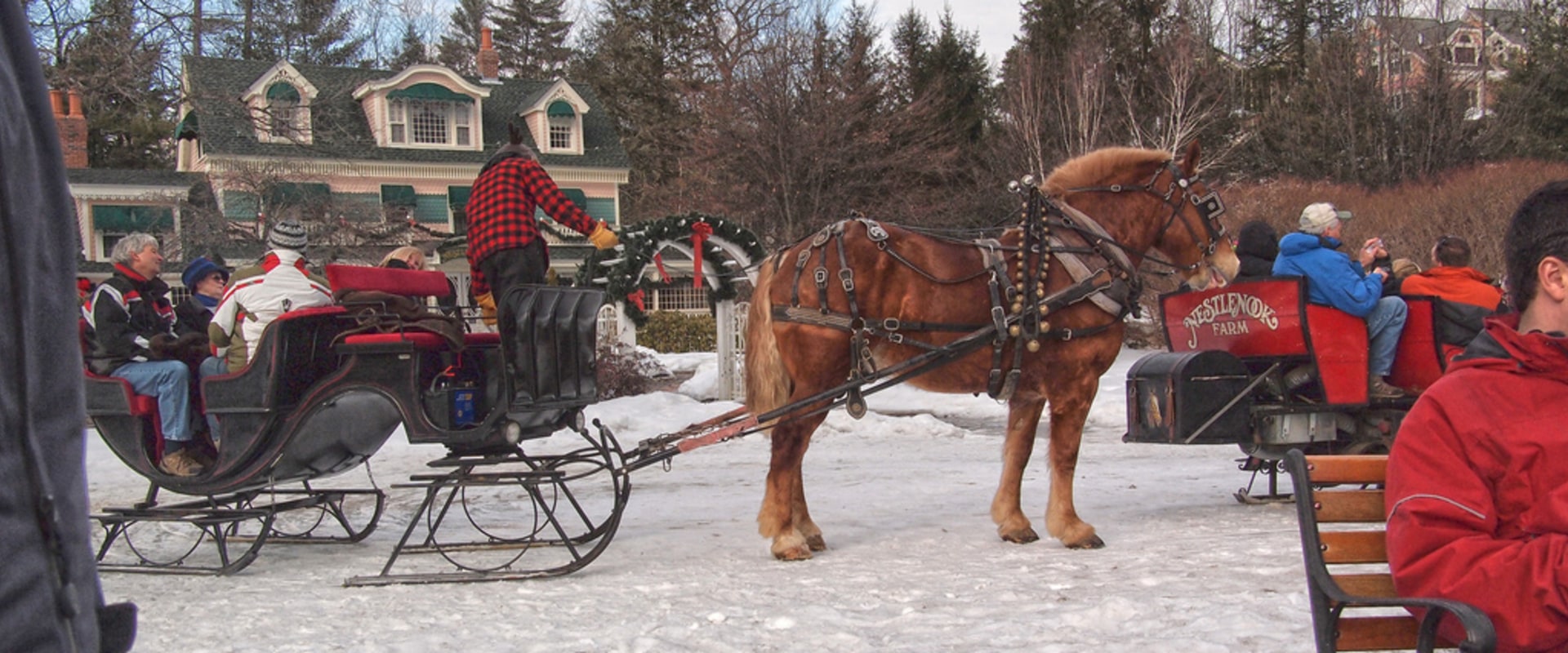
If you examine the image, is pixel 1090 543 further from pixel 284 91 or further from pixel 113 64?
pixel 284 91

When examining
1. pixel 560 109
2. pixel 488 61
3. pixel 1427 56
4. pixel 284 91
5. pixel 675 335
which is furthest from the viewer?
pixel 488 61

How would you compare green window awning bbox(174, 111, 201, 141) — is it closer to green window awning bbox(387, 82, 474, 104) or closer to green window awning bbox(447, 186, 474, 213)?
green window awning bbox(387, 82, 474, 104)

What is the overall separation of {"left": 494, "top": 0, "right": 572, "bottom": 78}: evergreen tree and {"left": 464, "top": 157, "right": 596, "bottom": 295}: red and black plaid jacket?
43.8 m

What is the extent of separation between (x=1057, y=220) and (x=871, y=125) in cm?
2423

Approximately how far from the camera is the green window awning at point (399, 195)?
3366 cm

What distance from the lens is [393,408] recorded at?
6855 mm

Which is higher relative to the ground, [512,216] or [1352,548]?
[512,216]

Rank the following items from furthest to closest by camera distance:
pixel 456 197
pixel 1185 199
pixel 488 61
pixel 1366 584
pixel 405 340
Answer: pixel 488 61 < pixel 456 197 < pixel 1185 199 < pixel 405 340 < pixel 1366 584

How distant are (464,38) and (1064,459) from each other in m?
49.6

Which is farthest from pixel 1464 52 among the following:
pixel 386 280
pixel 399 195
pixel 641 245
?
pixel 386 280

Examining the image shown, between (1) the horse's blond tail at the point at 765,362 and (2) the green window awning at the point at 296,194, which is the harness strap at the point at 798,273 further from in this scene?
(2) the green window awning at the point at 296,194

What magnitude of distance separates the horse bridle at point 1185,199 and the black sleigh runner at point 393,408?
133 inches

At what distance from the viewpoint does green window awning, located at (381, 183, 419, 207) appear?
1325 inches

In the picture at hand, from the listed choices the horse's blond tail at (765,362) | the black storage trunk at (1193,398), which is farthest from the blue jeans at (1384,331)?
the horse's blond tail at (765,362)
